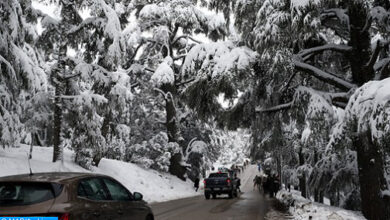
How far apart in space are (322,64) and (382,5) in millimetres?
4238

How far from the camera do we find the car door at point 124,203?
641 cm

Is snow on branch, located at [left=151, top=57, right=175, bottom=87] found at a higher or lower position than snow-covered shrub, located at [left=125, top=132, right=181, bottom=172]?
higher

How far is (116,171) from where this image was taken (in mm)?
25547

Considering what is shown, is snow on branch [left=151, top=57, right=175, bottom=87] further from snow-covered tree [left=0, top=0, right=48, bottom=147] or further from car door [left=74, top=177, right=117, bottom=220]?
car door [left=74, top=177, right=117, bottom=220]

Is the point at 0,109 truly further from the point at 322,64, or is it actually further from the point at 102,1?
the point at 322,64

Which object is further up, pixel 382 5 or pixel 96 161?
pixel 382 5

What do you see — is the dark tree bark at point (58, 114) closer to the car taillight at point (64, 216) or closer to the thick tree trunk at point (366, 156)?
the thick tree trunk at point (366, 156)

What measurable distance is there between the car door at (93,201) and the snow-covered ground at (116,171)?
9.87 meters

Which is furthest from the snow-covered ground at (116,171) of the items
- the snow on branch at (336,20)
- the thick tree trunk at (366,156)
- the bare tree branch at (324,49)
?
the snow on branch at (336,20)

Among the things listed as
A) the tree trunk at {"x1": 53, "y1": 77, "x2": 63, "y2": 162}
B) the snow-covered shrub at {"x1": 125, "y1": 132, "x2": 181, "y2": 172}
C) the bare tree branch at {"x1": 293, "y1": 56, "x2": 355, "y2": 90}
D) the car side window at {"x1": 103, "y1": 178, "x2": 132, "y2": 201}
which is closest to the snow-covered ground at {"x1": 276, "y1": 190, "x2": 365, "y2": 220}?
the bare tree branch at {"x1": 293, "y1": 56, "x2": 355, "y2": 90}

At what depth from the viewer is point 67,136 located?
118ft

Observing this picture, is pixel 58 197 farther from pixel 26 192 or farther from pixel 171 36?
pixel 171 36

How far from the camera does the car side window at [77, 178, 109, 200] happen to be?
554cm

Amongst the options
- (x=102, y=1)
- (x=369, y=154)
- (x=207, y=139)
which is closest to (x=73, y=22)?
(x=102, y=1)
